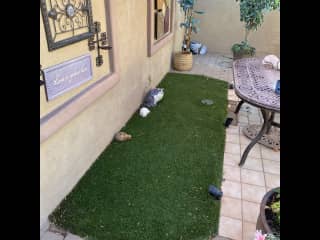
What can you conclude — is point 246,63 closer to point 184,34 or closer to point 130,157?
point 130,157

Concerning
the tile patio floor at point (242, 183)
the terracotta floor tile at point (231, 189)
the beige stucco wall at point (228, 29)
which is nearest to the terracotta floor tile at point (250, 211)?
the tile patio floor at point (242, 183)

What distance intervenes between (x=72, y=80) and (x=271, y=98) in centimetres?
161

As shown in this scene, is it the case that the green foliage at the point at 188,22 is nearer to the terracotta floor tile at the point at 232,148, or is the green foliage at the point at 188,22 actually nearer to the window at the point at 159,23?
the window at the point at 159,23

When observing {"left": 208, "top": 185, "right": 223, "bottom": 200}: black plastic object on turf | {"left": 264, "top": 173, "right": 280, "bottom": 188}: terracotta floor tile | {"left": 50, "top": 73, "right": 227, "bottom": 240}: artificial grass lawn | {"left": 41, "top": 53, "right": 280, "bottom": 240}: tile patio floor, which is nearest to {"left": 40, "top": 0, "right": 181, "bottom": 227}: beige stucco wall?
{"left": 50, "top": 73, "right": 227, "bottom": 240}: artificial grass lawn

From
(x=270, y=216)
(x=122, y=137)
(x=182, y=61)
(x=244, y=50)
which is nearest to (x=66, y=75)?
(x=122, y=137)

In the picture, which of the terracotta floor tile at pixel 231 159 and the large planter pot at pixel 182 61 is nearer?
the terracotta floor tile at pixel 231 159

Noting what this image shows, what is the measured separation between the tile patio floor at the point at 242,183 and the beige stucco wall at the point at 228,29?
3.69 meters

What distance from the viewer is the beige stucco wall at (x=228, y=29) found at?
6.37 m

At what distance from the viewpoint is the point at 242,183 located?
2348 millimetres

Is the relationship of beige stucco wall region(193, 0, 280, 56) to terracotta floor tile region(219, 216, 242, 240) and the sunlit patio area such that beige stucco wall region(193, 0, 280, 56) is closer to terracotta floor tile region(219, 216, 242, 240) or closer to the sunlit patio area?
the sunlit patio area

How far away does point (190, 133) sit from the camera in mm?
3098

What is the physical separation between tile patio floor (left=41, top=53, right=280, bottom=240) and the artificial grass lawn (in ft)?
0.25
